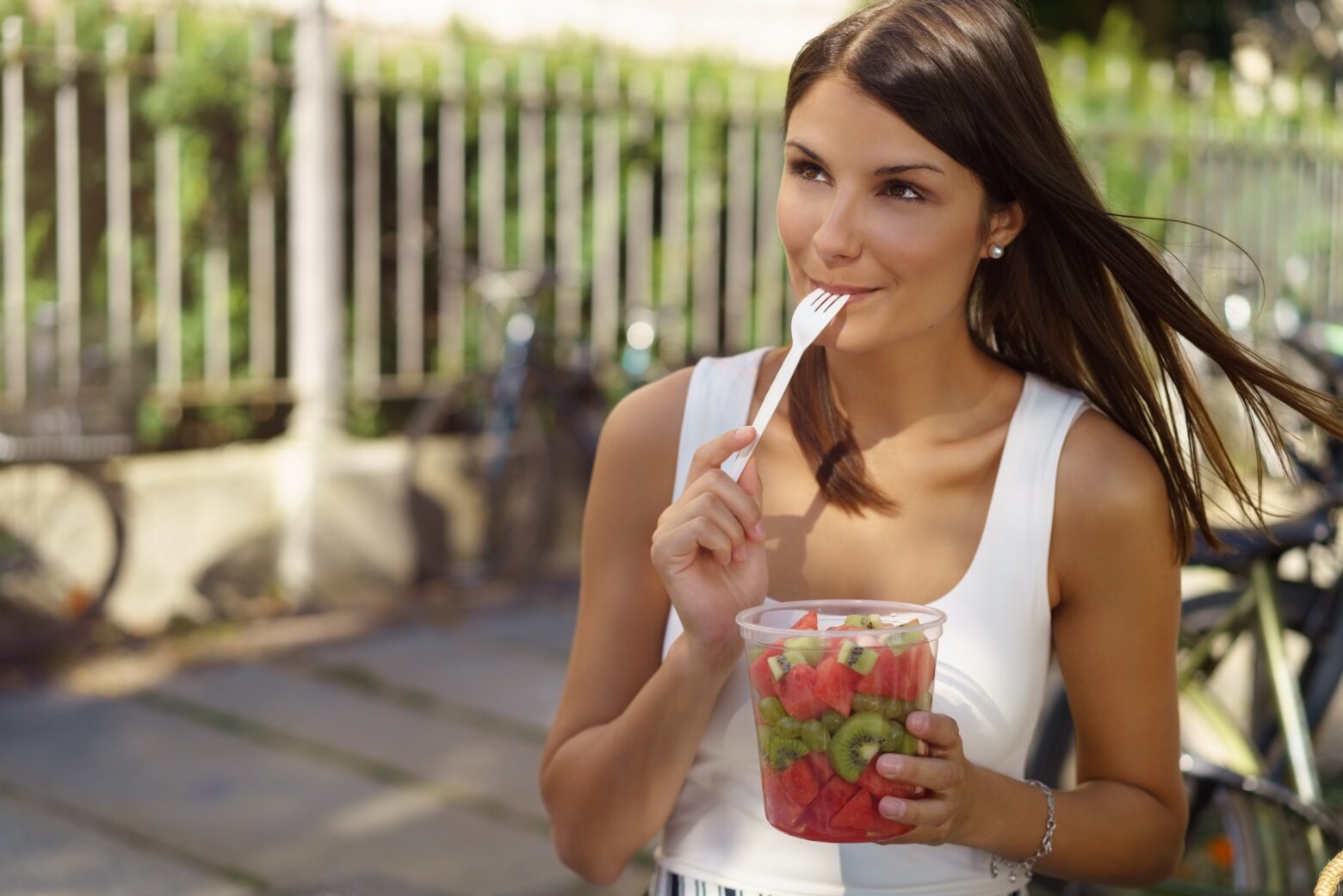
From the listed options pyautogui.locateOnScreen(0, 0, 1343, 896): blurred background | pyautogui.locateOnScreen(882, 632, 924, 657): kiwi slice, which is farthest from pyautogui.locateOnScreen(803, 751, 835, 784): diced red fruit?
pyautogui.locateOnScreen(0, 0, 1343, 896): blurred background

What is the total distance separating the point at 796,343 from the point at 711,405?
285 mm

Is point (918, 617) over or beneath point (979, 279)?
beneath

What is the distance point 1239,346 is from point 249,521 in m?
4.49

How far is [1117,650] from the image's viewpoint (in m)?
1.96

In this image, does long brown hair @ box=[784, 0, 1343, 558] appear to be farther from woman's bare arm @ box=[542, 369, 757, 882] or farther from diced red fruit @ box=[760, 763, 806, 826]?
diced red fruit @ box=[760, 763, 806, 826]

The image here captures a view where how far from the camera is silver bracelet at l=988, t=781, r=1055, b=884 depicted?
1.86 metres

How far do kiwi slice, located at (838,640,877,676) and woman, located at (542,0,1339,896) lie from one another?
247 millimetres

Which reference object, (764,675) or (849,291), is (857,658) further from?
(849,291)

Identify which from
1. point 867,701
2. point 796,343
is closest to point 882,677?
point 867,701

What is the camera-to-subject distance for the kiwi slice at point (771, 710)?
152cm

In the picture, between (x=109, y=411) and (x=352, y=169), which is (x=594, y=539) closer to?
(x=109, y=411)

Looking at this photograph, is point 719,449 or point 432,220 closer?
point 719,449

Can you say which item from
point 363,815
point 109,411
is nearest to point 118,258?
point 109,411

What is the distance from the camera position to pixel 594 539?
6.63 ft
